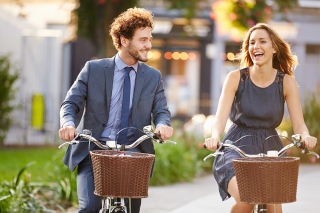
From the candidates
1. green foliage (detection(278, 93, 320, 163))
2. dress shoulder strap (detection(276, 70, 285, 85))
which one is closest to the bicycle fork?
dress shoulder strap (detection(276, 70, 285, 85))

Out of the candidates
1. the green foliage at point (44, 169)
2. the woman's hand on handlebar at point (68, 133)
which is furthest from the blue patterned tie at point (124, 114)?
the green foliage at point (44, 169)

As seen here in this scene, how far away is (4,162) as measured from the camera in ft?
45.3

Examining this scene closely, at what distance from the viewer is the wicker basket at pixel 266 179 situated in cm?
418

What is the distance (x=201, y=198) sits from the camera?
367 inches

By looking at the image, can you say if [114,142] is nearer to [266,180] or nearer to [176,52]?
[266,180]

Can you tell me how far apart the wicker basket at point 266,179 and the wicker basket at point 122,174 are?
54 centimetres

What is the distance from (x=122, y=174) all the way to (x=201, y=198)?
200 inches

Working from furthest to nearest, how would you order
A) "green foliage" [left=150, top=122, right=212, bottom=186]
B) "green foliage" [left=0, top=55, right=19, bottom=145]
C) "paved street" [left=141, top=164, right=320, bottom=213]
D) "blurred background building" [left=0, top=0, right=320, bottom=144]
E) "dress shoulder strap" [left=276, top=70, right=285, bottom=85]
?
"blurred background building" [left=0, top=0, right=320, bottom=144] → "green foliage" [left=0, top=55, right=19, bottom=145] → "green foliage" [left=150, top=122, right=212, bottom=186] → "paved street" [left=141, top=164, right=320, bottom=213] → "dress shoulder strap" [left=276, top=70, right=285, bottom=85]

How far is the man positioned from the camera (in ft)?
16.9

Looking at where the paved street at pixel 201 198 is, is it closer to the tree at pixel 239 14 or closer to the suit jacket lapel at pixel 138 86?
the tree at pixel 239 14

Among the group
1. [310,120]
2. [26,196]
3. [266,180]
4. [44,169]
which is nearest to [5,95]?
[44,169]

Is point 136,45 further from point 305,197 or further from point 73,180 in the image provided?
point 305,197

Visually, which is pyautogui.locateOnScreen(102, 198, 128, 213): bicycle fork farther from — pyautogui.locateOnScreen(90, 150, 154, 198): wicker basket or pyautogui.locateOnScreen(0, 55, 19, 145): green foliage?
pyautogui.locateOnScreen(0, 55, 19, 145): green foliage

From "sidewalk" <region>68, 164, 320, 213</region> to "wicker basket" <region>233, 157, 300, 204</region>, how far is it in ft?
13.0
